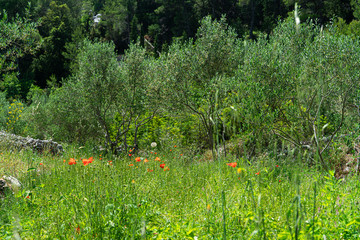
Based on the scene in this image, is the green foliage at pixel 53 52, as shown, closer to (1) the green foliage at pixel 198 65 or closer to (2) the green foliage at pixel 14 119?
(2) the green foliage at pixel 14 119

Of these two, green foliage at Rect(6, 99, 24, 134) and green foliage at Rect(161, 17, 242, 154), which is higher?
green foliage at Rect(161, 17, 242, 154)

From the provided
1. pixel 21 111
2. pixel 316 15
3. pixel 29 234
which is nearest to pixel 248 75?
pixel 29 234

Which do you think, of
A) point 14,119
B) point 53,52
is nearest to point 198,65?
point 14,119

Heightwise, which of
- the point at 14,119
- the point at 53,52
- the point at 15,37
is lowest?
the point at 14,119

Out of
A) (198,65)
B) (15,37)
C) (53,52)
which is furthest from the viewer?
(53,52)

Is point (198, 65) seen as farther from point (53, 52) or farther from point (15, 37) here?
point (53, 52)

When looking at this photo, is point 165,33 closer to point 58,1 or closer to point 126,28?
point 126,28

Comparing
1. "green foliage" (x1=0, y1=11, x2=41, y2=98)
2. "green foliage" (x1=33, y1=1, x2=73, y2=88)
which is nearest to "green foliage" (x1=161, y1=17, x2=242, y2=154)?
"green foliage" (x1=0, y1=11, x2=41, y2=98)

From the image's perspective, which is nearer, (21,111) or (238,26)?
(21,111)

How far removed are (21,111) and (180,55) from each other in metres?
12.3

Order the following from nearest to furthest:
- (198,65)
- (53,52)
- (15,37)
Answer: (15,37) → (198,65) → (53,52)

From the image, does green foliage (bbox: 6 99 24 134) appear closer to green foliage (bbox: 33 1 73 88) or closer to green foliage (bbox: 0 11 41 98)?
green foliage (bbox: 0 11 41 98)

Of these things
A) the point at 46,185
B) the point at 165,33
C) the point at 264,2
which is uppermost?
the point at 264,2

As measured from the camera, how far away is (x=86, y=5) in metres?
59.2
